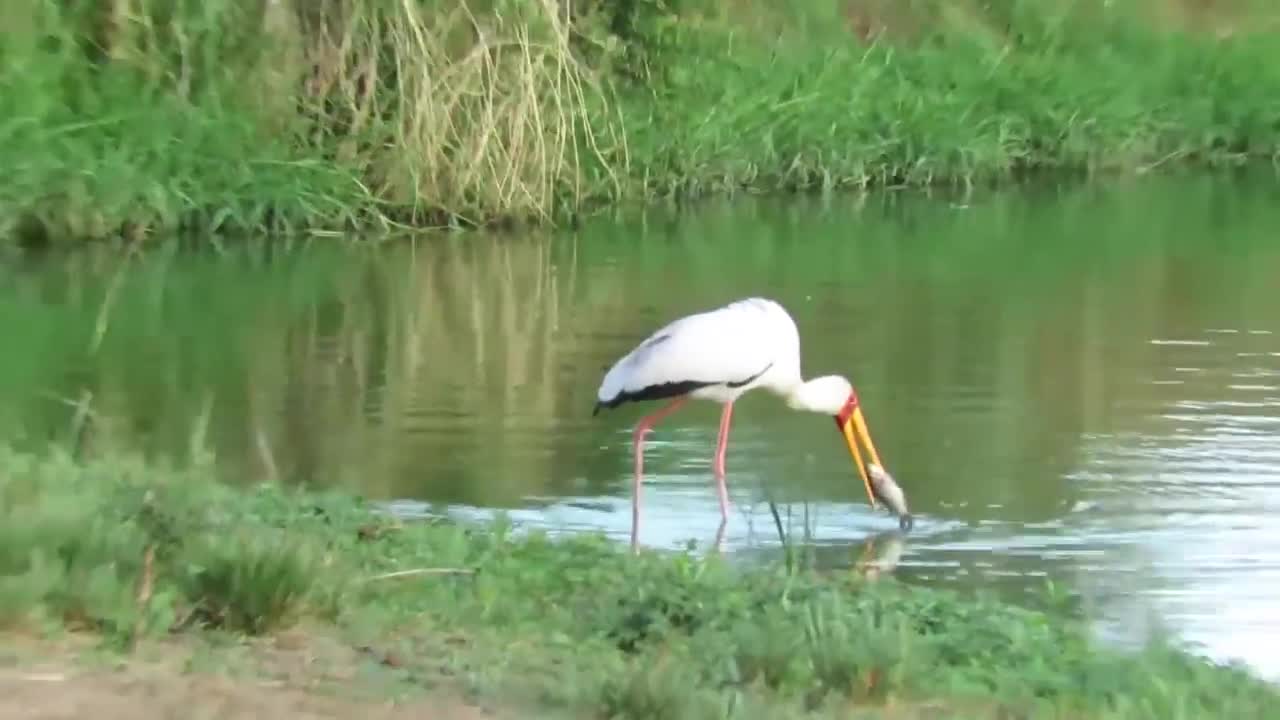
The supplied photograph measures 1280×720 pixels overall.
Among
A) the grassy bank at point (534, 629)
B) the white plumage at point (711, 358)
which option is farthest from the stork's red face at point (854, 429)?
the grassy bank at point (534, 629)

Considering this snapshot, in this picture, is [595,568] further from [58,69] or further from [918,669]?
[58,69]

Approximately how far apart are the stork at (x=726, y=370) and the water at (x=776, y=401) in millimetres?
291

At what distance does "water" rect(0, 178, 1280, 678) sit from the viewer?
894cm

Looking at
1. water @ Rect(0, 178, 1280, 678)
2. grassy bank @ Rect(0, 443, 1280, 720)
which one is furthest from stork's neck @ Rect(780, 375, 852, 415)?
grassy bank @ Rect(0, 443, 1280, 720)

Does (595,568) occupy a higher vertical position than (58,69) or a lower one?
lower

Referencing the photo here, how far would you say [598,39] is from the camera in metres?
19.5

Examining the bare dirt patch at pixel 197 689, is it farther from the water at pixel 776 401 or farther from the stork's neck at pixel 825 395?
the stork's neck at pixel 825 395

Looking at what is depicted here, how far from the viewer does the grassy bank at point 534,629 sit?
565 centimetres

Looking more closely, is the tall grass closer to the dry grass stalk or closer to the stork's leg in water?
the dry grass stalk

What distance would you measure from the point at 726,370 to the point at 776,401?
87.6 inches

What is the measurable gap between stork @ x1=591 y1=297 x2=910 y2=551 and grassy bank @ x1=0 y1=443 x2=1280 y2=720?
100.0 inches

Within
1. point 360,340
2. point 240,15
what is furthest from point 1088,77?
point 360,340

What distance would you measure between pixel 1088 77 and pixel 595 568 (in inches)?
774

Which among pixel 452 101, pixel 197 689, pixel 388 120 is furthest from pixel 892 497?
pixel 388 120
